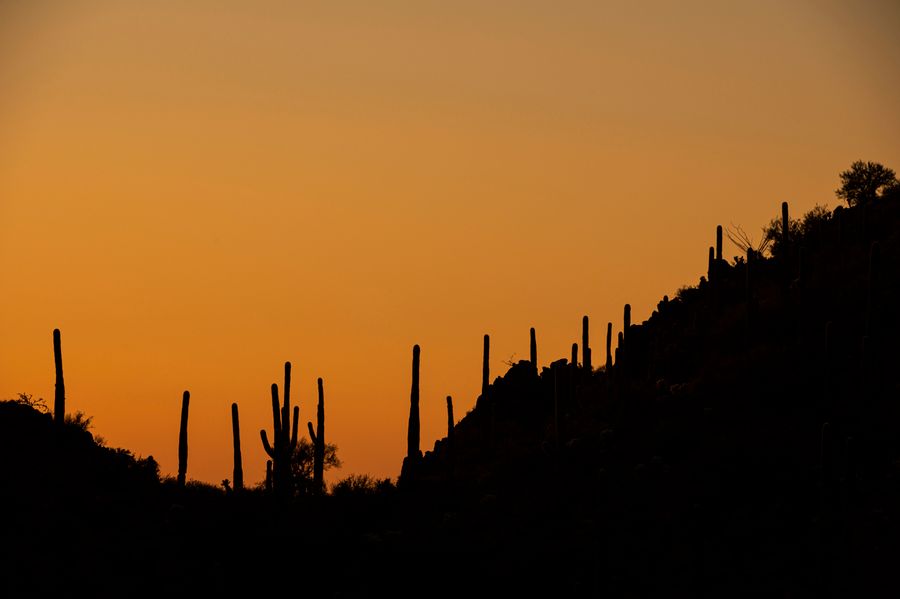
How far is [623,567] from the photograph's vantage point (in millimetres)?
39125

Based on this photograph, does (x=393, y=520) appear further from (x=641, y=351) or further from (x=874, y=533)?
(x=641, y=351)

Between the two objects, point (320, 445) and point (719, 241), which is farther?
point (719, 241)

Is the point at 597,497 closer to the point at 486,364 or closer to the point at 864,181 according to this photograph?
the point at 486,364

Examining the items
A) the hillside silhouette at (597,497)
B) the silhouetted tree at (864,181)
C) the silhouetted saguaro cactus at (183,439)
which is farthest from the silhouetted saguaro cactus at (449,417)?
the silhouetted tree at (864,181)

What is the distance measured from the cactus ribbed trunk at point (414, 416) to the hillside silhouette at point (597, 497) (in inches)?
2.1

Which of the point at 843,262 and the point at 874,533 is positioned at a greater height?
the point at 843,262

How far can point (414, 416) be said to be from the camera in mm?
47531

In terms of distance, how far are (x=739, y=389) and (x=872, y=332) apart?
532cm

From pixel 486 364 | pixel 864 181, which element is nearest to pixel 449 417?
pixel 486 364

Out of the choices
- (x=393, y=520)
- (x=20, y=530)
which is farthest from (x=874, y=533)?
(x=20, y=530)

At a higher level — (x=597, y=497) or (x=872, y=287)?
(x=872, y=287)

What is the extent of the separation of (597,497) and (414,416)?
6.66 m

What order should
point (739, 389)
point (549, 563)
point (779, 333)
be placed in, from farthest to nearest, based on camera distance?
point (779, 333), point (739, 389), point (549, 563)

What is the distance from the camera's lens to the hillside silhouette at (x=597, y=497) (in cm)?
3894
